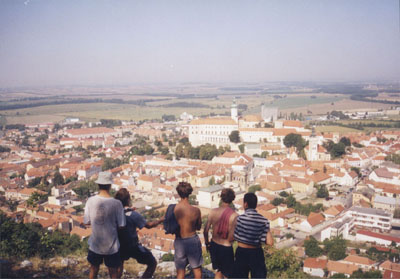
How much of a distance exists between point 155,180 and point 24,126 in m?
24.4

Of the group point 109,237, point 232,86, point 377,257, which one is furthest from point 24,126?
point 232,86

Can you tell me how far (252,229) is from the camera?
87.5 inches

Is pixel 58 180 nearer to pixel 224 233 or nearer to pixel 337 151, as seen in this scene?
A: pixel 337 151

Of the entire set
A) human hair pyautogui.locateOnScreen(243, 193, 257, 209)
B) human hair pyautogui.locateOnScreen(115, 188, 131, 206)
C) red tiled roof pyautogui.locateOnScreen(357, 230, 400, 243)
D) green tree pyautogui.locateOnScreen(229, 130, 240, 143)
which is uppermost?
human hair pyautogui.locateOnScreen(115, 188, 131, 206)

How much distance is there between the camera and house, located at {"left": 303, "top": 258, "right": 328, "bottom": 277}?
7.72 m

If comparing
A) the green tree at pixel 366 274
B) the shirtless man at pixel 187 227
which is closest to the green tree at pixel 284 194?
the green tree at pixel 366 274

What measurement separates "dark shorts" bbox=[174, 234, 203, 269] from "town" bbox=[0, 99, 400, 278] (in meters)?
3.38

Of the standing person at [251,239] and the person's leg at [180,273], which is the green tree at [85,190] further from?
the standing person at [251,239]

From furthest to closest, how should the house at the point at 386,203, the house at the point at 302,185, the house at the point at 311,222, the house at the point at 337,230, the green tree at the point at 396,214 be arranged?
the house at the point at 302,185 < the house at the point at 386,203 < the green tree at the point at 396,214 < the house at the point at 311,222 < the house at the point at 337,230

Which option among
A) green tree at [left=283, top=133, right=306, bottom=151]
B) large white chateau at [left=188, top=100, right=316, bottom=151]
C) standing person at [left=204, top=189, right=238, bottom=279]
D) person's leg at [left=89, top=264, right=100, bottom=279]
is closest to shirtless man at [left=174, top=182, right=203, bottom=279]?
standing person at [left=204, top=189, right=238, bottom=279]

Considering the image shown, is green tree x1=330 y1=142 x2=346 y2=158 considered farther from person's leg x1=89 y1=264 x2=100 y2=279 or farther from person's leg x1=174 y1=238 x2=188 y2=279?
person's leg x1=89 y1=264 x2=100 y2=279

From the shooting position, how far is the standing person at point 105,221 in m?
2.12

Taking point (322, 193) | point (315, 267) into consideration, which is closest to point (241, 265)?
point (315, 267)

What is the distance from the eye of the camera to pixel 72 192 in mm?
16609
